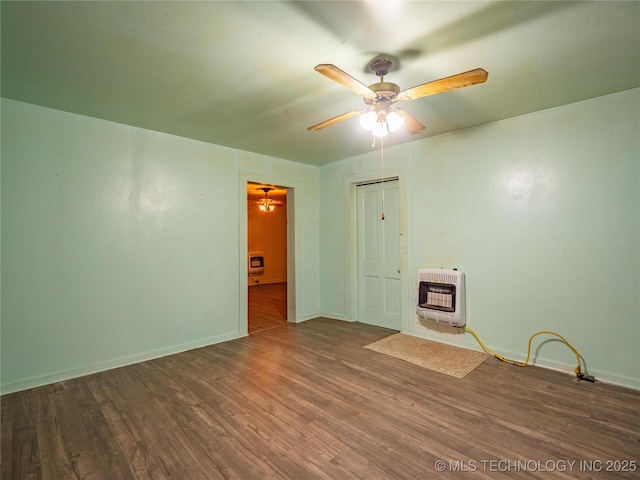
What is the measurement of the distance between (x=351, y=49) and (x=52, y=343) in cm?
353

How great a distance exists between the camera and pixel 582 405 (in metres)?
2.22

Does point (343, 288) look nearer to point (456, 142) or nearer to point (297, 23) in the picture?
point (456, 142)

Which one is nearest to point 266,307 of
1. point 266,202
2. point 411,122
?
point 266,202

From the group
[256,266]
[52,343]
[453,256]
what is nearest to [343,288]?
[453,256]

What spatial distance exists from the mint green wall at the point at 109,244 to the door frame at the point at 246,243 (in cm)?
2

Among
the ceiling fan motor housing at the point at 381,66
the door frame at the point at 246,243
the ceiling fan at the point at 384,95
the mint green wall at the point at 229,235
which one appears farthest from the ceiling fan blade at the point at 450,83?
the door frame at the point at 246,243

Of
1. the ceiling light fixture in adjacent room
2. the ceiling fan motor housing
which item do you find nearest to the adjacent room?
the ceiling fan motor housing

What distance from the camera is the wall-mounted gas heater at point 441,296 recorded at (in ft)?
11.0

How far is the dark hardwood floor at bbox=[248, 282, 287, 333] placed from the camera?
4605 mm

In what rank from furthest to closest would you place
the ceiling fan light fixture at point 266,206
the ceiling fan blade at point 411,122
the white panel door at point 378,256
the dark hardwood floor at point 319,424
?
the ceiling fan light fixture at point 266,206 → the white panel door at point 378,256 → the ceiling fan blade at point 411,122 → the dark hardwood floor at point 319,424

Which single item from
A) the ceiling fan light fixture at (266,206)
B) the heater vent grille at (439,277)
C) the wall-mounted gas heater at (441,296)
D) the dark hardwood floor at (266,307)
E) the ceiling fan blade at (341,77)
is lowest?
the dark hardwood floor at (266,307)

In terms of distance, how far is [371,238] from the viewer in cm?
448

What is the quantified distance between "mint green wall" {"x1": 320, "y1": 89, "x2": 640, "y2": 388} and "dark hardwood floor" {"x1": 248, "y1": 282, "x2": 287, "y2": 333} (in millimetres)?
2092

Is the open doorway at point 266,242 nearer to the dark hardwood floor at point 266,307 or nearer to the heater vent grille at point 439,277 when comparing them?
the dark hardwood floor at point 266,307
